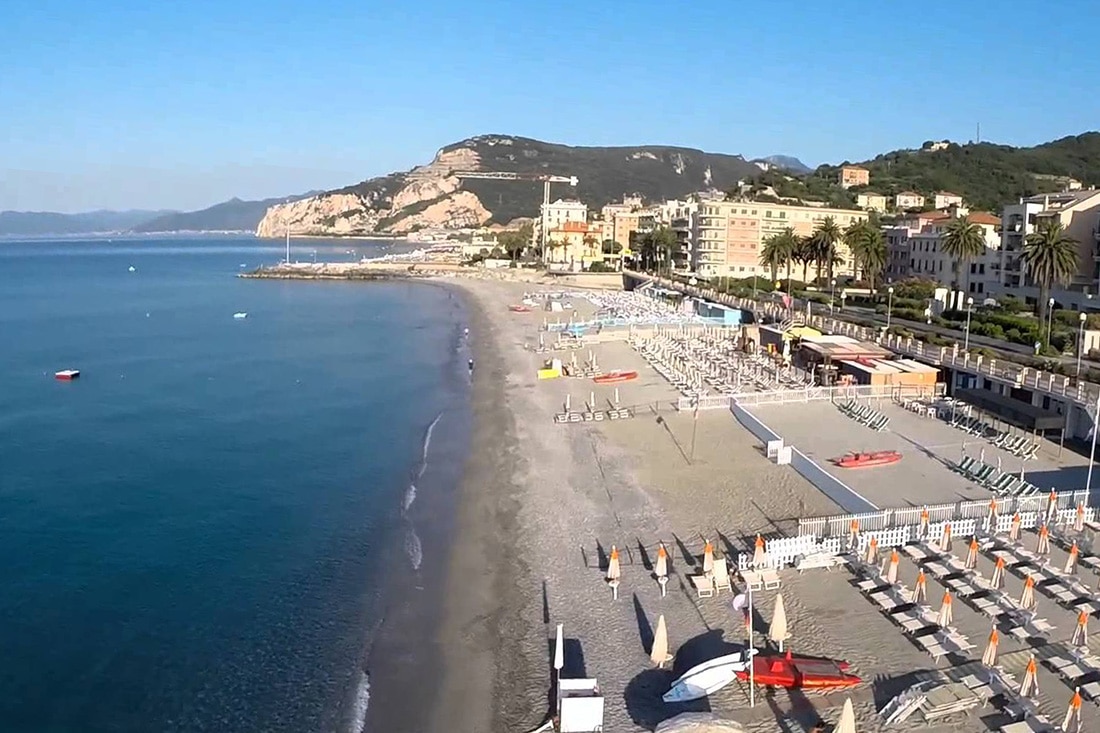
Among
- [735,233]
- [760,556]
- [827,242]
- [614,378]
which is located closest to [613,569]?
[760,556]

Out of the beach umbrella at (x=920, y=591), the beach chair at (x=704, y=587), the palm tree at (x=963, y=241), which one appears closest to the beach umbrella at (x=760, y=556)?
the beach chair at (x=704, y=587)

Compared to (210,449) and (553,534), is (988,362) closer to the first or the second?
(553,534)

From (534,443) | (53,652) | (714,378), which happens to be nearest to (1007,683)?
(53,652)

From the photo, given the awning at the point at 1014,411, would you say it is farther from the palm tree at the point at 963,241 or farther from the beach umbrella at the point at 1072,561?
the palm tree at the point at 963,241

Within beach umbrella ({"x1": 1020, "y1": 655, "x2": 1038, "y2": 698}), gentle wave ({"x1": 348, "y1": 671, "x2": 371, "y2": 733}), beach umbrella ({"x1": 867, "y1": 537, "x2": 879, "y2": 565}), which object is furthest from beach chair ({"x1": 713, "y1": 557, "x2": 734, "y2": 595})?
gentle wave ({"x1": 348, "y1": 671, "x2": 371, "y2": 733})

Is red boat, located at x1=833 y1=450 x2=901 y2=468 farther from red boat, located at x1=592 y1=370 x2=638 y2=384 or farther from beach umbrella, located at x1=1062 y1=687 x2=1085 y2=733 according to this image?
red boat, located at x1=592 y1=370 x2=638 y2=384

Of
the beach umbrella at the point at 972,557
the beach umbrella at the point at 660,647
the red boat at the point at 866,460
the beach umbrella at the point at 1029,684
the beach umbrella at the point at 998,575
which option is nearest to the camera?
the beach umbrella at the point at 1029,684

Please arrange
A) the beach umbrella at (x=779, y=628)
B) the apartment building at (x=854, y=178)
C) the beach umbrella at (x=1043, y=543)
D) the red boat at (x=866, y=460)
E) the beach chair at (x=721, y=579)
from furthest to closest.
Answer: the apartment building at (x=854, y=178) < the red boat at (x=866, y=460) < the beach umbrella at (x=1043, y=543) < the beach chair at (x=721, y=579) < the beach umbrella at (x=779, y=628)
